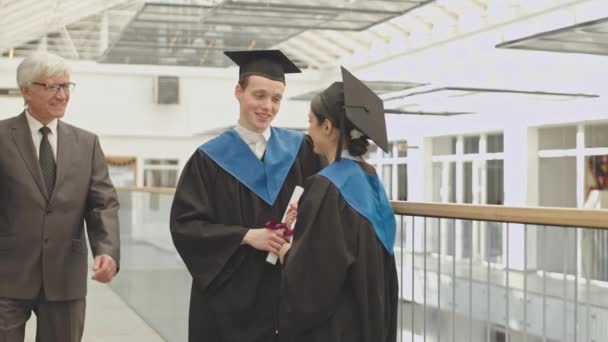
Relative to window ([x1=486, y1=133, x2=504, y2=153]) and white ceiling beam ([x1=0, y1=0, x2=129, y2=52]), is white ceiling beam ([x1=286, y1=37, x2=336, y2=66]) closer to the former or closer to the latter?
white ceiling beam ([x1=0, y1=0, x2=129, y2=52])

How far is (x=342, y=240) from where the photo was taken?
111 inches

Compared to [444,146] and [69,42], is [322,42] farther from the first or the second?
[69,42]

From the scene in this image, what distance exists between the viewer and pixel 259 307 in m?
3.47

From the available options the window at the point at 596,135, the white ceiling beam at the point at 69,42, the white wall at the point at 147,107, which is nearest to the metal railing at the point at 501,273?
the window at the point at 596,135

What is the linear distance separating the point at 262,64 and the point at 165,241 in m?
5.44

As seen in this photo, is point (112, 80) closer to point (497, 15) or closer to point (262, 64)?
point (497, 15)

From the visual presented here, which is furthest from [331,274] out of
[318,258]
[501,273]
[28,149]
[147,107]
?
[147,107]

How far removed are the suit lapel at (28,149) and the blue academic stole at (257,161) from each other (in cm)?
67

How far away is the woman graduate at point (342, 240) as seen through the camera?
284 centimetres

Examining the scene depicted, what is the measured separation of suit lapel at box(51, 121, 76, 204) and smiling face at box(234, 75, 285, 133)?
0.73m

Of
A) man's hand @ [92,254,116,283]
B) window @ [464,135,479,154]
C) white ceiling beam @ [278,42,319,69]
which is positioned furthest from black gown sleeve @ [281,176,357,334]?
white ceiling beam @ [278,42,319,69]

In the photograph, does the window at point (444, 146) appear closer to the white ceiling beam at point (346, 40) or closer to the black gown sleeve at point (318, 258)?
the white ceiling beam at point (346, 40)

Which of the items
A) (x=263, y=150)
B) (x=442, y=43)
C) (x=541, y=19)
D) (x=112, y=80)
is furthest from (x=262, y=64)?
(x=112, y=80)

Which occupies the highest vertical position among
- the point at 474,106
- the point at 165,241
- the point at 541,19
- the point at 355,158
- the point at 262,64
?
the point at 541,19
